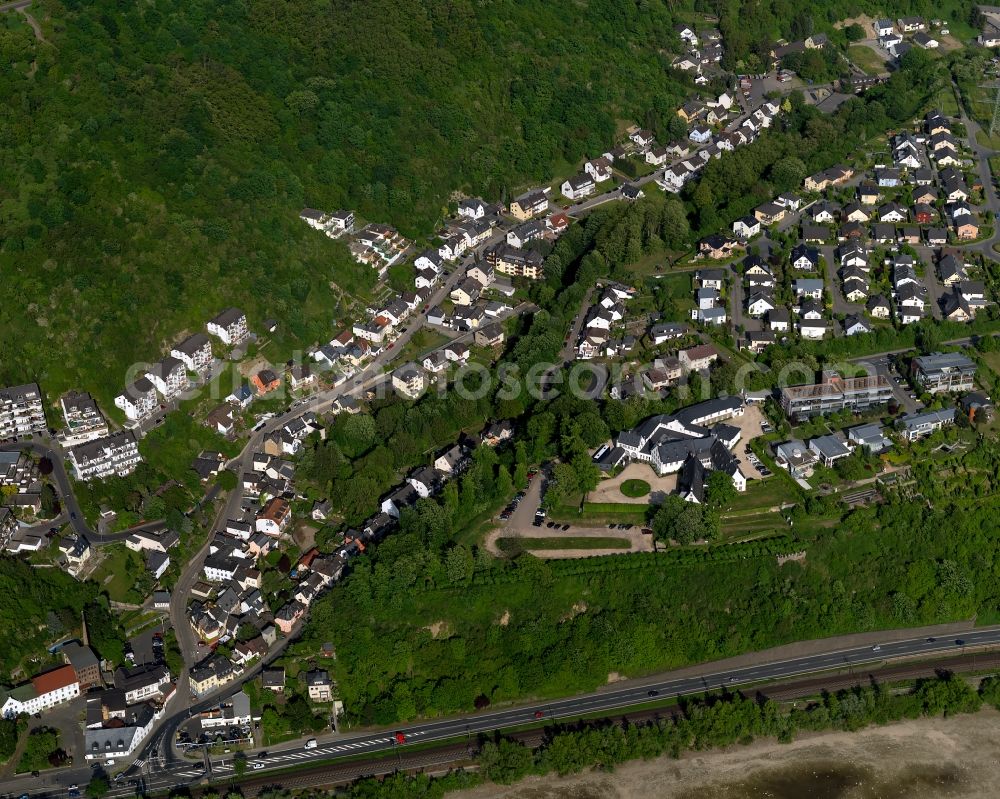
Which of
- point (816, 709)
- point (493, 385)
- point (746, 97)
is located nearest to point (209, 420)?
point (493, 385)

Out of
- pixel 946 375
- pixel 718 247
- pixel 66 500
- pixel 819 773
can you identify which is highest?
pixel 718 247

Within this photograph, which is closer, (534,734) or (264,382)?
(534,734)

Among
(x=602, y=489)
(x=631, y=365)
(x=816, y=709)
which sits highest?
(x=631, y=365)

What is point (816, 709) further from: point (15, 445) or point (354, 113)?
point (354, 113)

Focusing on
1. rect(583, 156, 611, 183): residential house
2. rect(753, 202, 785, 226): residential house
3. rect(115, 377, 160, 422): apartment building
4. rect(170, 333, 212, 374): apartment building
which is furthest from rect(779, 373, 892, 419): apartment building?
rect(115, 377, 160, 422): apartment building

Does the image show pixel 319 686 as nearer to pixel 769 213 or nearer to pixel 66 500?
pixel 66 500

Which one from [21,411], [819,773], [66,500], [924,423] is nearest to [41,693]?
[66,500]
